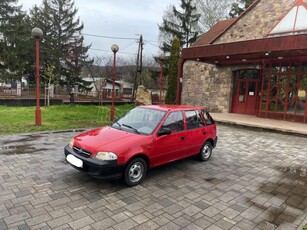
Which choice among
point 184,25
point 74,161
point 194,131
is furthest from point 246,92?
point 184,25

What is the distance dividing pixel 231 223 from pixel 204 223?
0.39 meters

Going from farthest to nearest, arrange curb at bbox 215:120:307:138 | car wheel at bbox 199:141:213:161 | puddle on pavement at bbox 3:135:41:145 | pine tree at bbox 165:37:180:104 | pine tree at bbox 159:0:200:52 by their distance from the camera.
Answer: pine tree at bbox 159:0:200:52, pine tree at bbox 165:37:180:104, curb at bbox 215:120:307:138, puddle on pavement at bbox 3:135:41:145, car wheel at bbox 199:141:213:161

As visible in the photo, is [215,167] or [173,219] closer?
[173,219]

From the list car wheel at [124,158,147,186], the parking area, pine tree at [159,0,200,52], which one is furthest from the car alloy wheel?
pine tree at [159,0,200,52]

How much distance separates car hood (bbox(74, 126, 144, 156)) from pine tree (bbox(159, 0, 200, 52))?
24621 millimetres

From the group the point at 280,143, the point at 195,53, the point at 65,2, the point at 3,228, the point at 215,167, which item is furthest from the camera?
the point at 65,2

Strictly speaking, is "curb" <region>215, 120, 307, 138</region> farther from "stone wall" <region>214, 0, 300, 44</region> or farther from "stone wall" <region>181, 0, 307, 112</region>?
"stone wall" <region>214, 0, 300, 44</region>

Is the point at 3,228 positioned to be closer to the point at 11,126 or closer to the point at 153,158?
the point at 153,158

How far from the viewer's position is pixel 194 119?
5.92 meters

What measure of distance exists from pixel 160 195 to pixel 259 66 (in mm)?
12893

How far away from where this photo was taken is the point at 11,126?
941 cm

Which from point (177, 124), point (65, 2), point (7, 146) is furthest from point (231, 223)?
point (65, 2)

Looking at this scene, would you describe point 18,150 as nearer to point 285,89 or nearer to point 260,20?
point 285,89

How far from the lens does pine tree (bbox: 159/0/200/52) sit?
1085 inches
